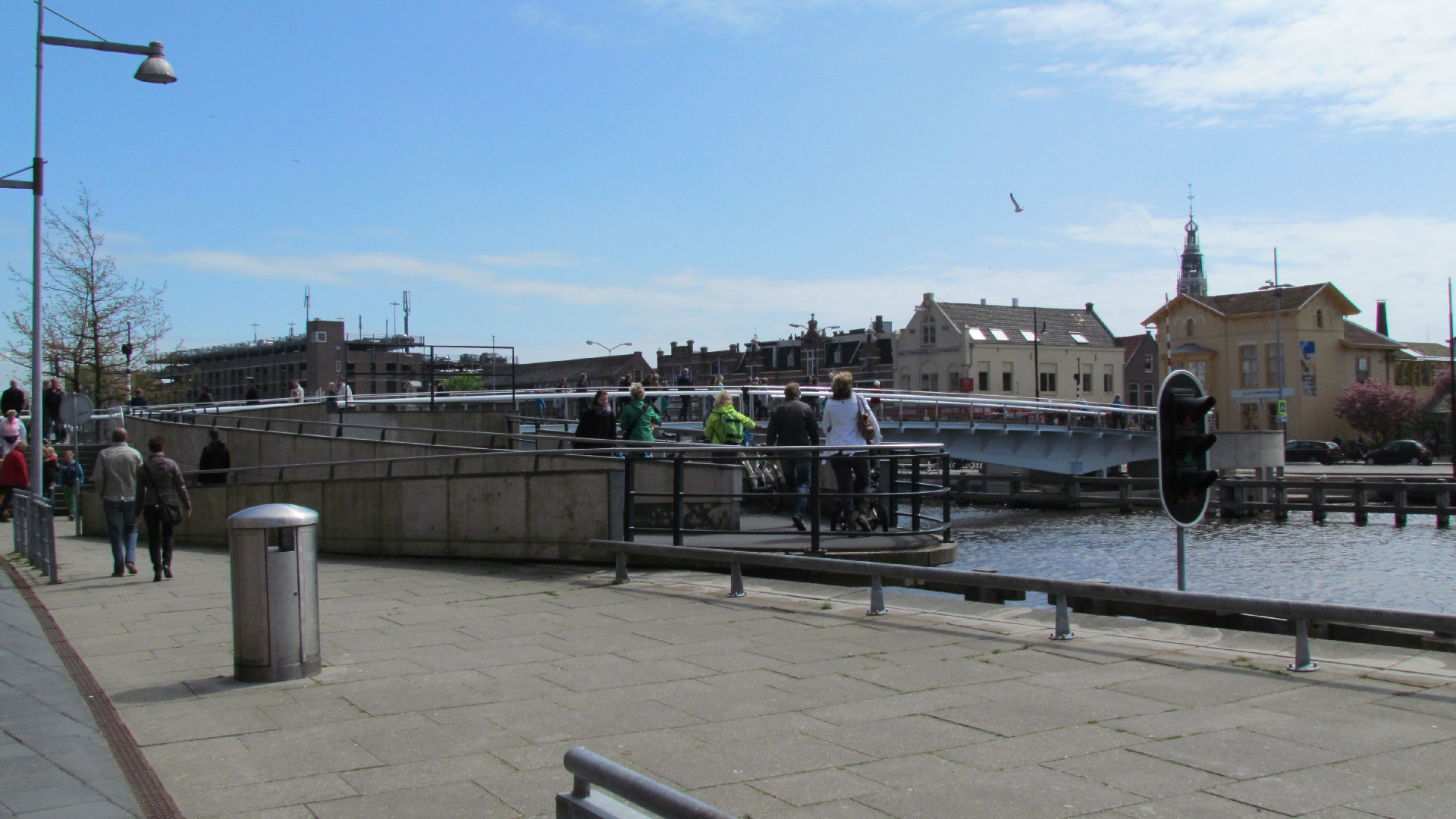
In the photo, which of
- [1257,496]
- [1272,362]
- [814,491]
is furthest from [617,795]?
[1272,362]

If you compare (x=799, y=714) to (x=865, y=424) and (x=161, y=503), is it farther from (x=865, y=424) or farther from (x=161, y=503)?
(x=161, y=503)

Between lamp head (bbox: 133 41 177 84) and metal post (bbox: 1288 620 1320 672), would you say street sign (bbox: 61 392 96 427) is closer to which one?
lamp head (bbox: 133 41 177 84)

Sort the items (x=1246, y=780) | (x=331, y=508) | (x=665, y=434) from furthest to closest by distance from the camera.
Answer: (x=665, y=434) → (x=331, y=508) → (x=1246, y=780)

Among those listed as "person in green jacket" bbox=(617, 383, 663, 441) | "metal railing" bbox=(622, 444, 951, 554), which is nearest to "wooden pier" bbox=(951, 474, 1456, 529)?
"person in green jacket" bbox=(617, 383, 663, 441)

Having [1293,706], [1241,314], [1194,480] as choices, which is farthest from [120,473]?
[1241,314]

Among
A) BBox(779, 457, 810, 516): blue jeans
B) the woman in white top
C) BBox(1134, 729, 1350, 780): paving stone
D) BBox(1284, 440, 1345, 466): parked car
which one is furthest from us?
BBox(1284, 440, 1345, 466): parked car

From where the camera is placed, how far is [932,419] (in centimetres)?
4162

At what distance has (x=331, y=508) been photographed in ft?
49.1

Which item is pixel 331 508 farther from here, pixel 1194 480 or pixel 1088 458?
pixel 1088 458

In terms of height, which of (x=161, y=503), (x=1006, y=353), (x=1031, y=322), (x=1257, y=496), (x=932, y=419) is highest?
(x=1031, y=322)

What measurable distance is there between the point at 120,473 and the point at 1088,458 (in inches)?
1489

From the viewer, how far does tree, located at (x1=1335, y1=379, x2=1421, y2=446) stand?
Answer: 6969 cm

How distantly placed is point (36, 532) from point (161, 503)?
7.15ft

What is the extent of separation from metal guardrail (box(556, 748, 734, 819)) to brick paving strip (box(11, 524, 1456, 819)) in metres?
1.39
